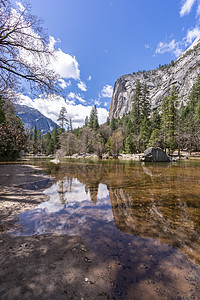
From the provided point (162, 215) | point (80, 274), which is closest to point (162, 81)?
point (162, 215)

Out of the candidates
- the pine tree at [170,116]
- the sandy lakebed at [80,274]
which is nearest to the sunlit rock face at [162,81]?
the pine tree at [170,116]

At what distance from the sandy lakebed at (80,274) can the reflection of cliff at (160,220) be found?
0.44m

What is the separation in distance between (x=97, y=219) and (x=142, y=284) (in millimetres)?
1844

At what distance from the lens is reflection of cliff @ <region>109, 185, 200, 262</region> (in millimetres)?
2484

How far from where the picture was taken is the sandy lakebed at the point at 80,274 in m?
1.41

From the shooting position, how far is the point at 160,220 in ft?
10.7

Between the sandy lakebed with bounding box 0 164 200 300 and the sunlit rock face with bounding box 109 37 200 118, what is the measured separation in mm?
77871

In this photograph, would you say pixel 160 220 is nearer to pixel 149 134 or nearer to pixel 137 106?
pixel 149 134

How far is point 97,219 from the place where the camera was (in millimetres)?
3309

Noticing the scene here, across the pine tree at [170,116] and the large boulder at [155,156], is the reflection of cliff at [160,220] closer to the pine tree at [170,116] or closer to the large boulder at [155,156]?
the large boulder at [155,156]

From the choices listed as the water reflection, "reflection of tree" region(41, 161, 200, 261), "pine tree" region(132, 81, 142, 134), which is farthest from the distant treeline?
"reflection of tree" region(41, 161, 200, 261)

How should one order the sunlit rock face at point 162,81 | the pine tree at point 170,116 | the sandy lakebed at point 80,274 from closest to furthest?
the sandy lakebed at point 80,274 → the pine tree at point 170,116 → the sunlit rock face at point 162,81

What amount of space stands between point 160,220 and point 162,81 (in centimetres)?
12357

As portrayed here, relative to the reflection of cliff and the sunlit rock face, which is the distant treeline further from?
the sunlit rock face
